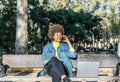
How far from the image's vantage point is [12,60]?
9461 mm

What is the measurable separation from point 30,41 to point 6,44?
3735mm

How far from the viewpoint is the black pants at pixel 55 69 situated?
263 inches

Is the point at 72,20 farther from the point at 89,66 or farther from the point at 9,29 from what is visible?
the point at 89,66

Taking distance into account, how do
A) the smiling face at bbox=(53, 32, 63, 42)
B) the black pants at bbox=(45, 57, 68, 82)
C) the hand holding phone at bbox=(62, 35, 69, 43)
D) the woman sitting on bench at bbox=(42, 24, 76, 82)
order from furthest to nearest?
the hand holding phone at bbox=(62, 35, 69, 43) → the smiling face at bbox=(53, 32, 63, 42) → the woman sitting on bench at bbox=(42, 24, 76, 82) → the black pants at bbox=(45, 57, 68, 82)

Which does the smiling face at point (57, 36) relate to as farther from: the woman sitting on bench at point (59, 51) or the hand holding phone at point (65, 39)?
the hand holding phone at point (65, 39)

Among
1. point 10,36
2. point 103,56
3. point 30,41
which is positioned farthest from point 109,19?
point 103,56

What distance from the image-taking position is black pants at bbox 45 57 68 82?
669 centimetres

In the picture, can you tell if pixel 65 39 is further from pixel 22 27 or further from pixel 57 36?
pixel 22 27

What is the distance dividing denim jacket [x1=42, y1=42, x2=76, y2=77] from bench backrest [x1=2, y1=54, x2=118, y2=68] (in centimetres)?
172

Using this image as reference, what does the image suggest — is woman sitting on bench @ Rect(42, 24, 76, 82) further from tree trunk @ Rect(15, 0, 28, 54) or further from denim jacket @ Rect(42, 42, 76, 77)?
tree trunk @ Rect(15, 0, 28, 54)

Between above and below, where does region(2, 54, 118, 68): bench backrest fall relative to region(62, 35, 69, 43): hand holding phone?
below

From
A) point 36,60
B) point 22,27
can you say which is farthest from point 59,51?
point 22,27

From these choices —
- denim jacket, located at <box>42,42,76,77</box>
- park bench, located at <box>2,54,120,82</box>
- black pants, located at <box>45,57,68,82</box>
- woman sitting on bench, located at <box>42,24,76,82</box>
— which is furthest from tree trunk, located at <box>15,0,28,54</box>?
black pants, located at <box>45,57,68,82</box>

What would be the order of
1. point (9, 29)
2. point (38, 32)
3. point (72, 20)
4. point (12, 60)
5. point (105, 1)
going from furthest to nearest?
1. point (105, 1)
2. point (72, 20)
3. point (38, 32)
4. point (9, 29)
5. point (12, 60)
